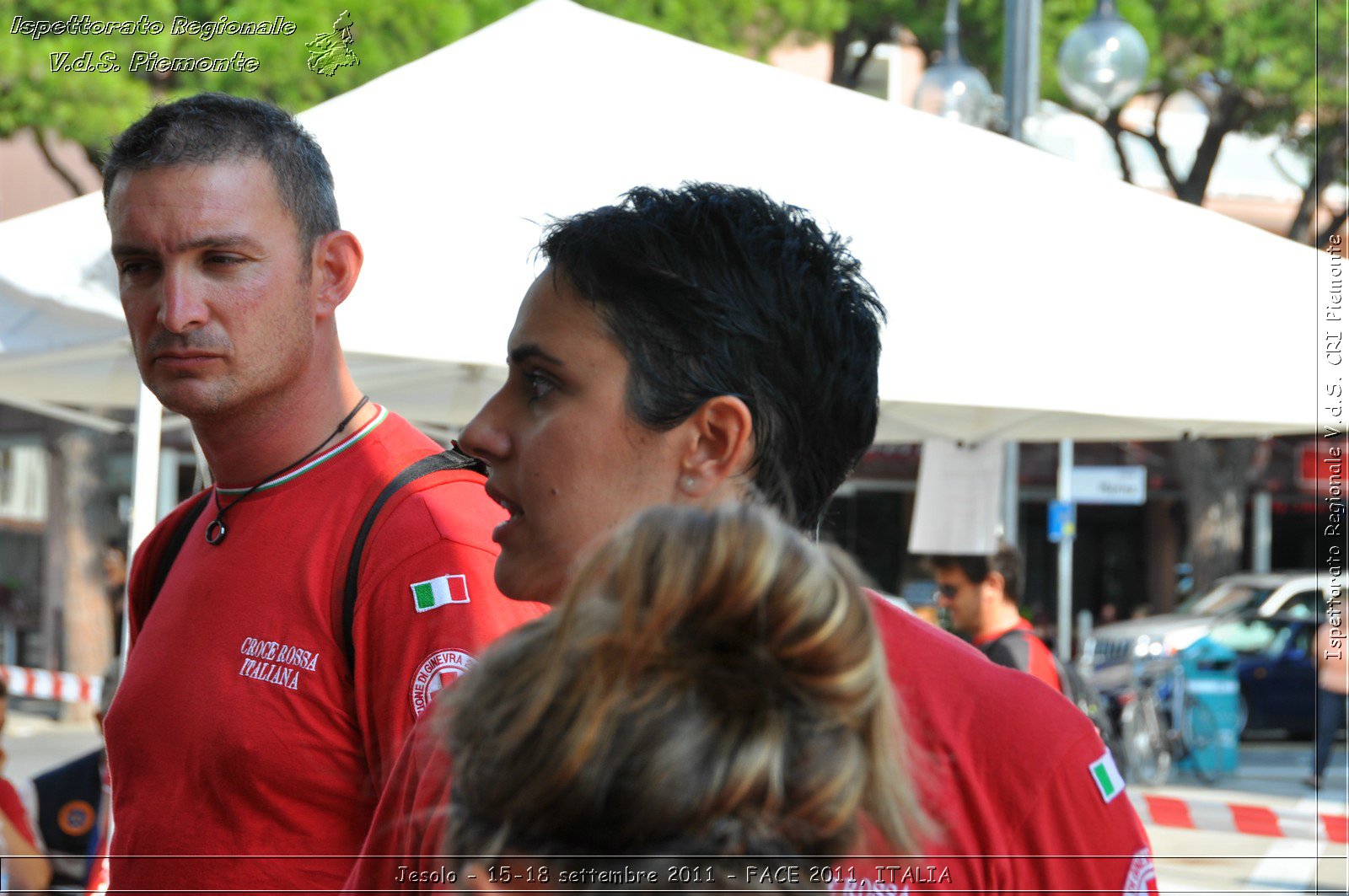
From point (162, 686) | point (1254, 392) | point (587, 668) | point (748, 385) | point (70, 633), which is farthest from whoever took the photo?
point (70, 633)

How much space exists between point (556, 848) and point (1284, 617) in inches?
683

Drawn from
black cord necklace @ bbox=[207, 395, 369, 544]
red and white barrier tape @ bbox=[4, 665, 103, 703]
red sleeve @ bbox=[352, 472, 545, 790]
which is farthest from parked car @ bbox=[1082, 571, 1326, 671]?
red sleeve @ bbox=[352, 472, 545, 790]

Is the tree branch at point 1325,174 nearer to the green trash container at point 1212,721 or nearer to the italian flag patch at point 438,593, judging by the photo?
the green trash container at point 1212,721

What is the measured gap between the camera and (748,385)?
1.51m

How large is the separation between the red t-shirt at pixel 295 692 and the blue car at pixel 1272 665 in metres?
15.8

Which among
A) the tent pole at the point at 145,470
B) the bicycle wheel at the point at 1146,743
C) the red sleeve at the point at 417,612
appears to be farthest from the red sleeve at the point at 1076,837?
the bicycle wheel at the point at 1146,743

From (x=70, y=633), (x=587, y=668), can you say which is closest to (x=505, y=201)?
(x=587, y=668)

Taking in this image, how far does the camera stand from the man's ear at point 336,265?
2.47 metres

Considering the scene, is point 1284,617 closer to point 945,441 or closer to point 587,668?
point 945,441

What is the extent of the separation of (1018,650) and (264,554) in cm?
443

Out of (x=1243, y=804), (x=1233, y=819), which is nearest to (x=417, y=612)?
(x=1233, y=819)

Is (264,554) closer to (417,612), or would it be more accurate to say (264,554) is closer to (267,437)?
(267,437)

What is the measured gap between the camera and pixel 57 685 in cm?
1471

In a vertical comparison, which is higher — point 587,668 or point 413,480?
point 413,480
